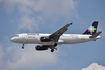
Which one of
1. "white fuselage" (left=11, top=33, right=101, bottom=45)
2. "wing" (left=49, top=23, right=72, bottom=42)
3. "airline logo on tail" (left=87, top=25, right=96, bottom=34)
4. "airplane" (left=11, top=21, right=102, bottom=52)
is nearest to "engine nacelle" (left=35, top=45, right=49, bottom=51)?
"airplane" (left=11, top=21, right=102, bottom=52)

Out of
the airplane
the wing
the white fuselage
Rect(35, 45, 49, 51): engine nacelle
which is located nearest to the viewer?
the wing

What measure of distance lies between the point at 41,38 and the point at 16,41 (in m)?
8.74

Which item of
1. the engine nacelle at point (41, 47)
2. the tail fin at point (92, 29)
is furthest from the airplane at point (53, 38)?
the tail fin at point (92, 29)

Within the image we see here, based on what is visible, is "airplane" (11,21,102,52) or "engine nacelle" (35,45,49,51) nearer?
"airplane" (11,21,102,52)

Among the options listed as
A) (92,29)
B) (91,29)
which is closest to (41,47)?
(91,29)

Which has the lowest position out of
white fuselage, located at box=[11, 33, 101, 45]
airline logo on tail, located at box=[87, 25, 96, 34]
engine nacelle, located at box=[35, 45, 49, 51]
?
engine nacelle, located at box=[35, 45, 49, 51]

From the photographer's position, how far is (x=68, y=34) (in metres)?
74.3

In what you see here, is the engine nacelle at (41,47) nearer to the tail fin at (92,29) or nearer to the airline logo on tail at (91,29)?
the tail fin at (92,29)

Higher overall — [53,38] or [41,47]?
[53,38]

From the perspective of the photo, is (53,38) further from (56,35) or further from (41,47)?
(41,47)

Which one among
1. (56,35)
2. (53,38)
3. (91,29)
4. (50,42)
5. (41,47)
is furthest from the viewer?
(91,29)

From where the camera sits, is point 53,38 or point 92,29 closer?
point 53,38

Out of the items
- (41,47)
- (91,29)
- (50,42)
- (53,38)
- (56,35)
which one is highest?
(91,29)

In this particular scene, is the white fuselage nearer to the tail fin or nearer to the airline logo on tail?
the tail fin
